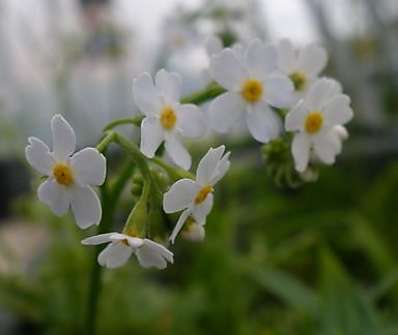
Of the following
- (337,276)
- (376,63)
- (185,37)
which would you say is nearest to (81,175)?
(337,276)

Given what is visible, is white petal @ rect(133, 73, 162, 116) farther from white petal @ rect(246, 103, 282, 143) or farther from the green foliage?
the green foliage

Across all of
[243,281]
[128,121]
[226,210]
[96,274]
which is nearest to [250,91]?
[128,121]

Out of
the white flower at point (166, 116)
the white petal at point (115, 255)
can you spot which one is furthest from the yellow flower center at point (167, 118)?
the white petal at point (115, 255)

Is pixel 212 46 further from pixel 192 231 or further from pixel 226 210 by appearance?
pixel 226 210

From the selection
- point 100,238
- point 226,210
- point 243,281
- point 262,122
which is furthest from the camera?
point 226,210

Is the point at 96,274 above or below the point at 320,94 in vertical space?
below

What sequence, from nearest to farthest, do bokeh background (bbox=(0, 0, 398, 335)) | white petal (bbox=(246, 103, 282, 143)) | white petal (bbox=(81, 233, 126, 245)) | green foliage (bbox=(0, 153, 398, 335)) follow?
1. white petal (bbox=(81, 233, 126, 245))
2. white petal (bbox=(246, 103, 282, 143))
3. green foliage (bbox=(0, 153, 398, 335))
4. bokeh background (bbox=(0, 0, 398, 335))

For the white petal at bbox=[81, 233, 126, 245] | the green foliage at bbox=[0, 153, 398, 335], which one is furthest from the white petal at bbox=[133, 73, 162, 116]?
the green foliage at bbox=[0, 153, 398, 335]

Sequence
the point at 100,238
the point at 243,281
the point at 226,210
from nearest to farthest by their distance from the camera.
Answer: the point at 100,238
the point at 243,281
the point at 226,210
